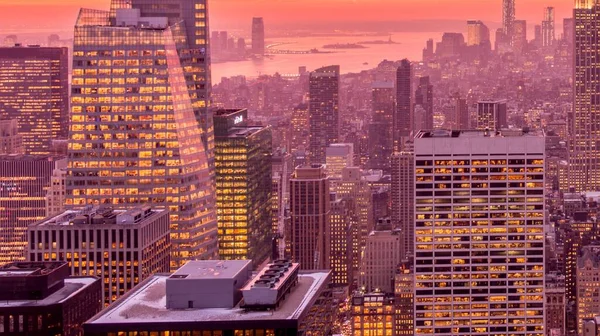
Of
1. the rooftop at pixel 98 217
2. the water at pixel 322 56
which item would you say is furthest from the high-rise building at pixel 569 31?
the rooftop at pixel 98 217

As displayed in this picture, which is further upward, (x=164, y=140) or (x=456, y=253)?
(x=164, y=140)

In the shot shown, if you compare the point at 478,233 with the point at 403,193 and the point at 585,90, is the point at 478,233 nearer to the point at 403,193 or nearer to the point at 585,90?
the point at 403,193

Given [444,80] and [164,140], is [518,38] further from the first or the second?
[164,140]

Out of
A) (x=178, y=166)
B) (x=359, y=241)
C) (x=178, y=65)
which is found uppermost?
(x=178, y=65)

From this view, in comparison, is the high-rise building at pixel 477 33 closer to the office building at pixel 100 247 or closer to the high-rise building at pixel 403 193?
the high-rise building at pixel 403 193

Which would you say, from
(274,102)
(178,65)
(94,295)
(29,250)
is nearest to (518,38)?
(274,102)

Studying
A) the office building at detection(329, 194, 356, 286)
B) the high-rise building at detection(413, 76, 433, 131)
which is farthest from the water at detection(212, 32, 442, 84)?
the high-rise building at detection(413, 76, 433, 131)
